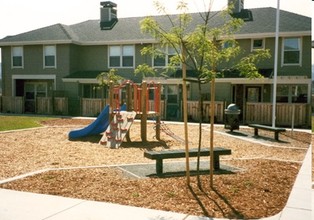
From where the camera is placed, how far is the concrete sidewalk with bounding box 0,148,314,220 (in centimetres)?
542

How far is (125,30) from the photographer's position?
29.5 m

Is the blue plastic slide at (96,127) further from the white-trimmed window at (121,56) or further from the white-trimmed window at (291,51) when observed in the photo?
the white-trimmed window at (291,51)

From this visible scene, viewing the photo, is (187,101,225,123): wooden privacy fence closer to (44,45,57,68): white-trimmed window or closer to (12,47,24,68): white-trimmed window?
(44,45,57,68): white-trimmed window

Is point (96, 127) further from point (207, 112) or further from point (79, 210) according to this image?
point (79, 210)

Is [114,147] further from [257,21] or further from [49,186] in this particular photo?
[257,21]

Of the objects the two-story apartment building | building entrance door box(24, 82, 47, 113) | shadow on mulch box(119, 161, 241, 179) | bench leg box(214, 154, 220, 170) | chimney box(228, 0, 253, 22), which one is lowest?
shadow on mulch box(119, 161, 241, 179)

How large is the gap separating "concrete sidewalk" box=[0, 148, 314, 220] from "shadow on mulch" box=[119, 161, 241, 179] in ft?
6.76

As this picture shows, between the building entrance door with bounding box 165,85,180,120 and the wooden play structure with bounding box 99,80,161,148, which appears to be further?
the building entrance door with bounding box 165,85,180,120

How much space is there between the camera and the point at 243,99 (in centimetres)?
2542

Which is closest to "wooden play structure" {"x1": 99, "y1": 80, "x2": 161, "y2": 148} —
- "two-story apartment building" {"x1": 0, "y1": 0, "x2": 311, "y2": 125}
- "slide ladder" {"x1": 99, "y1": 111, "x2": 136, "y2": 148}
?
"slide ladder" {"x1": 99, "y1": 111, "x2": 136, "y2": 148}

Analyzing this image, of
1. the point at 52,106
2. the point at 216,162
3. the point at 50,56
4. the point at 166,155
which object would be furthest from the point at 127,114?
the point at 50,56

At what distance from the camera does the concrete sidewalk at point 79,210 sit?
542 centimetres

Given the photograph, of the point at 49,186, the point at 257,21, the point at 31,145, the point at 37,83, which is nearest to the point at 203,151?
the point at 49,186

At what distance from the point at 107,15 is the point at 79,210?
1116 inches
